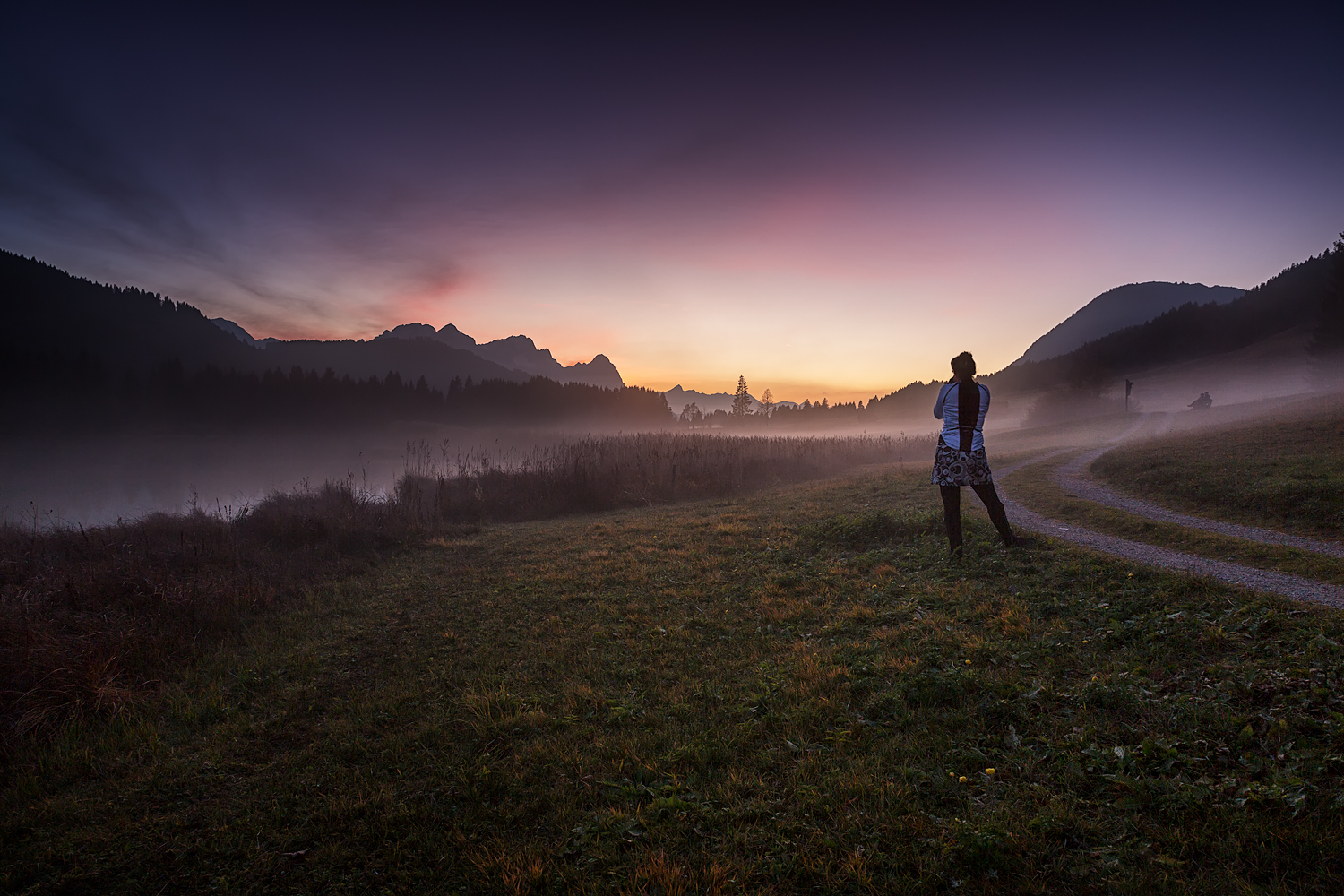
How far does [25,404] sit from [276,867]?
67.7 metres

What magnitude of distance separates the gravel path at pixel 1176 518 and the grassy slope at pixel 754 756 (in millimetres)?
4131

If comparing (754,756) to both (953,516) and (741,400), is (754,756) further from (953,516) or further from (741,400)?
(741,400)

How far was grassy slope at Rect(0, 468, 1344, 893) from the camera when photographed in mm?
2859

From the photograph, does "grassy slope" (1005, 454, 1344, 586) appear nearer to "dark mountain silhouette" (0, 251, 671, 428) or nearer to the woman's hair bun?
the woman's hair bun

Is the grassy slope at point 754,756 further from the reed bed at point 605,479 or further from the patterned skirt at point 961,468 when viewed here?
the reed bed at point 605,479

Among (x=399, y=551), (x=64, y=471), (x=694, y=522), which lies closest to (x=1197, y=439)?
→ (x=694, y=522)

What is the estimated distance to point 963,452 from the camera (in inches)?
317

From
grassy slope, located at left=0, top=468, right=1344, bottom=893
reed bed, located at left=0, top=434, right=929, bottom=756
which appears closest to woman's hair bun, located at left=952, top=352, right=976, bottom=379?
grassy slope, located at left=0, top=468, right=1344, bottom=893

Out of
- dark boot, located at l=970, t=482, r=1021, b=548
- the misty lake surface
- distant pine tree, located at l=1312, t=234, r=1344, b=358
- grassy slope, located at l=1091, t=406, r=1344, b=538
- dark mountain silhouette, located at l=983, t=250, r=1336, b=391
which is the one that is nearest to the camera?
dark boot, located at l=970, t=482, r=1021, b=548

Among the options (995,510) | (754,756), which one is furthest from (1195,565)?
(754,756)

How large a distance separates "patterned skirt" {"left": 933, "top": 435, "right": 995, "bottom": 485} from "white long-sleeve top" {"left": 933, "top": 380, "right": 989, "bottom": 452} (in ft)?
0.31

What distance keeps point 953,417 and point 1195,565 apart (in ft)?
11.5

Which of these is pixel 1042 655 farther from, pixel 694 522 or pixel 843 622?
pixel 694 522

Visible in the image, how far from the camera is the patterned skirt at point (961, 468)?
7934 mm
